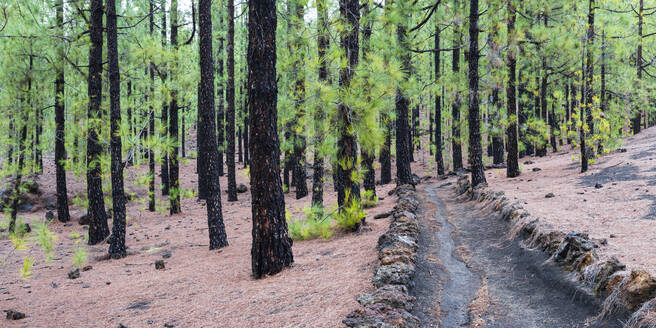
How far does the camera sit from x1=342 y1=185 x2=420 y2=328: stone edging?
3.35m

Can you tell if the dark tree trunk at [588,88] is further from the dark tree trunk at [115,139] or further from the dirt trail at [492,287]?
the dark tree trunk at [115,139]

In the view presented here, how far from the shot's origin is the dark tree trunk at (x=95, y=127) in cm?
989

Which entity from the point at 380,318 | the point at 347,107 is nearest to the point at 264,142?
the point at 347,107

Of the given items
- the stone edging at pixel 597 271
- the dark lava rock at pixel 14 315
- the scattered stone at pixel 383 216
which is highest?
the stone edging at pixel 597 271

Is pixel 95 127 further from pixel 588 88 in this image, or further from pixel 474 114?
pixel 588 88

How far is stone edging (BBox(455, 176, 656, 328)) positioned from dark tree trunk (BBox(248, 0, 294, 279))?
3827 millimetres

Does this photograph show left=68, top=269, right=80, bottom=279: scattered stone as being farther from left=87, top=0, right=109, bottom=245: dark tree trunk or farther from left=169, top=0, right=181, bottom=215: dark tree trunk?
left=169, top=0, right=181, bottom=215: dark tree trunk

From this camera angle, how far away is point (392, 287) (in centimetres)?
405

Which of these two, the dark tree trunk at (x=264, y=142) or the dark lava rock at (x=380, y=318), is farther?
the dark tree trunk at (x=264, y=142)

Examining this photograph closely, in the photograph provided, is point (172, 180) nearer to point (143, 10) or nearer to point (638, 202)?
point (143, 10)

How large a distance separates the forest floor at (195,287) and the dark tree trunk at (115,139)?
0.52 metres

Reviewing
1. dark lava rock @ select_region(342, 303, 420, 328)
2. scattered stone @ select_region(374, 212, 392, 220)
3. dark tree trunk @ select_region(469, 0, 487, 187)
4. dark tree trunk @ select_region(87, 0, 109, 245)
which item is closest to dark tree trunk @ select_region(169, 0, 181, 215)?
dark tree trunk @ select_region(87, 0, 109, 245)

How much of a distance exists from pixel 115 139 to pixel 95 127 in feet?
5.15

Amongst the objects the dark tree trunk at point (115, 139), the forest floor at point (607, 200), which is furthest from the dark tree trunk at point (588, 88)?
the dark tree trunk at point (115, 139)
